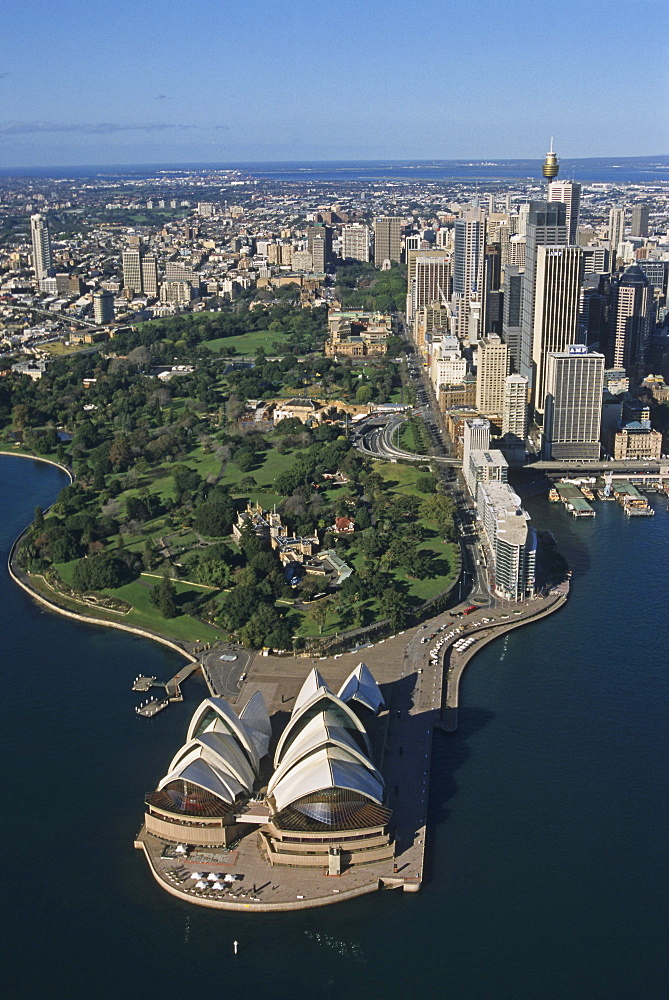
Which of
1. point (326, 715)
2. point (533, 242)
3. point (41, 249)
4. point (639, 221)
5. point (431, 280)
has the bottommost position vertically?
point (326, 715)

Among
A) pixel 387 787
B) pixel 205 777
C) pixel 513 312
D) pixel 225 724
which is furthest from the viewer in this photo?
pixel 513 312

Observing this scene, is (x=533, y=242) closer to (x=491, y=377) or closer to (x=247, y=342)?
(x=491, y=377)

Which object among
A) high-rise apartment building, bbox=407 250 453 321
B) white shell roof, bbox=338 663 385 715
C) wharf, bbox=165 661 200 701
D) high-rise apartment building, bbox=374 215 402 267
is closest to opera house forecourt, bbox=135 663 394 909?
white shell roof, bbox=338 663 385 715

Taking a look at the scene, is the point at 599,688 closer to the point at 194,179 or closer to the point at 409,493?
the point at 409,493

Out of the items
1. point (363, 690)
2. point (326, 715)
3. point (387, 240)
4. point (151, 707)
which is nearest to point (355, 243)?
point (387, 240)

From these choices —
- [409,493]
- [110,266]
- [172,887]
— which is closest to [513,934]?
[172,887]

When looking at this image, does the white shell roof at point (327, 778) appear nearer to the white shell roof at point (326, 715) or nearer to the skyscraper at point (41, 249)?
the white shell roof at point (326, 715)
